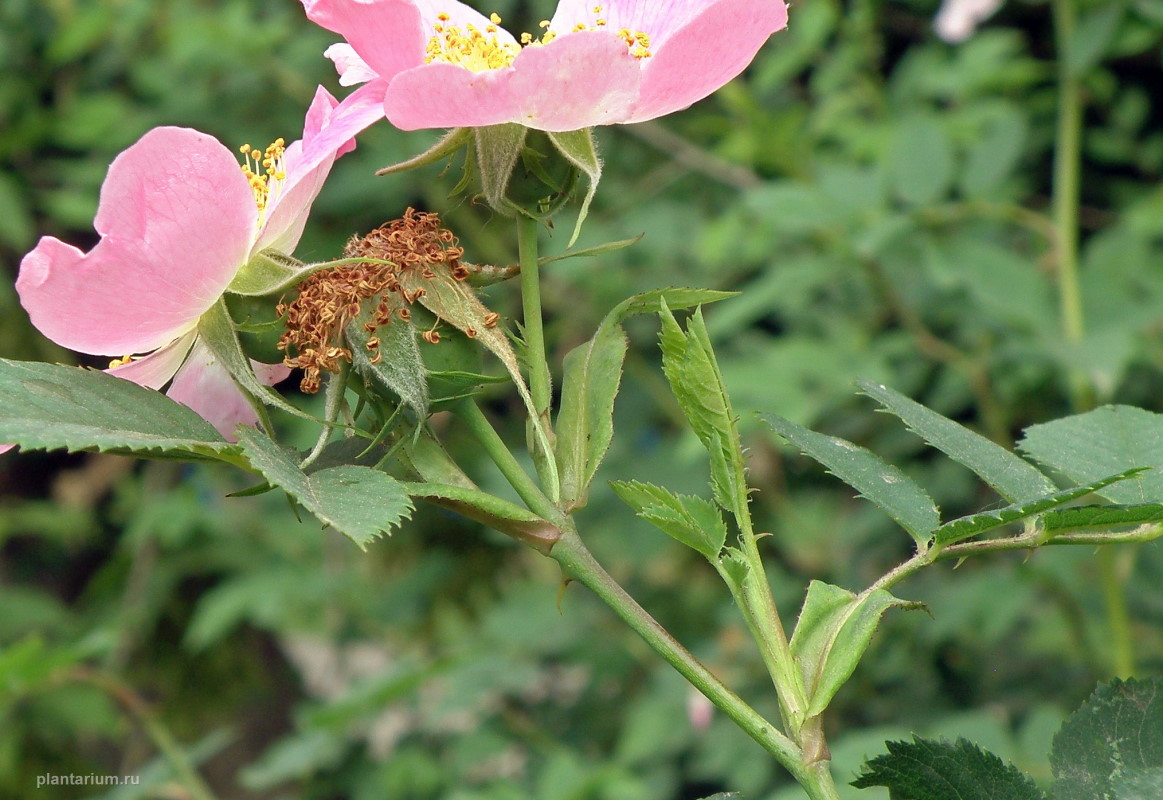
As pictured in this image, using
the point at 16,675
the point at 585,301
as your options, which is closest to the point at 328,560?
the point at 585,301

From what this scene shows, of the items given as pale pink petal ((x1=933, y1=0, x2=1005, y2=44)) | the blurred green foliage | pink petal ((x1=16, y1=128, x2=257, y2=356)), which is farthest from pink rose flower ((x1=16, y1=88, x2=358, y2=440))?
pale pink petal ((x1=933, y1=0, x2=1005, y2=44))

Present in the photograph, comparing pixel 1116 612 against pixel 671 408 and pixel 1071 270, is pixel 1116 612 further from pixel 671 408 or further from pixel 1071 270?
pixel 671 408

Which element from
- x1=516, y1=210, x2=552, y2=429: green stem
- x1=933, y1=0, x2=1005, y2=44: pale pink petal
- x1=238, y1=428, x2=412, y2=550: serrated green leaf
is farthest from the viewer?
x1=933, y1=0, x2=1005, y2=44: pale pink petal

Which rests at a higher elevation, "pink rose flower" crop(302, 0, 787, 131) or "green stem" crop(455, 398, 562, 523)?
"pink rose flower" crop(302, 0, 787, 131)

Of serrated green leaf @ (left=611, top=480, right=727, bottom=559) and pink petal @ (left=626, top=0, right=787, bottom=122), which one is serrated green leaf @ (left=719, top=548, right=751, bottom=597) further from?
pink petal @ (left=626, top=0, right=787, bottom=122)

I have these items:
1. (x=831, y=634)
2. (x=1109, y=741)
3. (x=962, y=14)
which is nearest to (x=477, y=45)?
(x=831, y=634)

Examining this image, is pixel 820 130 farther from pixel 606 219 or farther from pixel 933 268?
pixel 933 268

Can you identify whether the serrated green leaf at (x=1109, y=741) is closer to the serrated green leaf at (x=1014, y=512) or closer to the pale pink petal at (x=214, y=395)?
the serrated green leaf at (x=1014, y=512)
